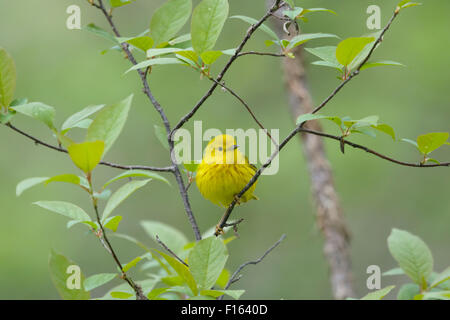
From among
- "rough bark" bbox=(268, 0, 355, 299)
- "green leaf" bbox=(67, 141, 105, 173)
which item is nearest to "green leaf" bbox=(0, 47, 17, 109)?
"green leaf" bbox=(67, 141, 105, 173)

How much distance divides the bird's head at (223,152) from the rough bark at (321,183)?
0.70 m

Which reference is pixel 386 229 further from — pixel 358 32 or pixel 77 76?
pixel 77 76

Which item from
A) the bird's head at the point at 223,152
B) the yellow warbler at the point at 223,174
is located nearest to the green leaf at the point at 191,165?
the yellow warbler at the point at 223,174

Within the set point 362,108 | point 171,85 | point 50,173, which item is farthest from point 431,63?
point 50,173

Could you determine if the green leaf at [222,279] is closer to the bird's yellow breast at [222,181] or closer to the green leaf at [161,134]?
the green leaf at [161,134]

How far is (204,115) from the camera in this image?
6.27 meters

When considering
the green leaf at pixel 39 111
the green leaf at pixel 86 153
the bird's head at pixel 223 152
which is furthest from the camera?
the bird's head at pixel 223 152

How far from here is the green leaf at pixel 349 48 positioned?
1429 millimetres

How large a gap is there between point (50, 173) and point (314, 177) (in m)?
4.02

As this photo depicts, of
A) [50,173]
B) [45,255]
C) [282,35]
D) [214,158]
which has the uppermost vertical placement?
[50,173]

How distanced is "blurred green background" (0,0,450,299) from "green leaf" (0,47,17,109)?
4240mm

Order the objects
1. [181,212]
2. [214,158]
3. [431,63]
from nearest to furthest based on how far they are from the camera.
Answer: [214,158] → [431,63] → [181,212]

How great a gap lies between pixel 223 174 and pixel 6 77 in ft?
5.08

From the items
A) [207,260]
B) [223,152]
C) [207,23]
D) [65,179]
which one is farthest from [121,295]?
[223,152]
